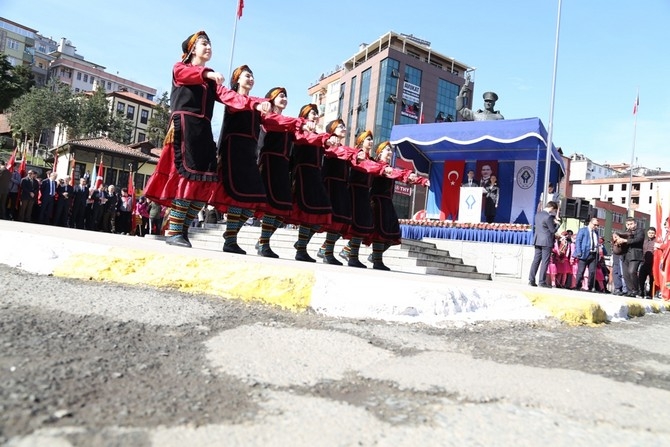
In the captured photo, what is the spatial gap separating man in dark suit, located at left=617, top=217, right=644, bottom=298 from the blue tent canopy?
3.02m

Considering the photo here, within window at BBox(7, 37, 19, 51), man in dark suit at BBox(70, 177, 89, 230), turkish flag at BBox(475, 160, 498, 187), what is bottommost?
man in dark suit at BBox(70, 177, 89, 230)

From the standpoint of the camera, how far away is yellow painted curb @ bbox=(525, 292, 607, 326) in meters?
3.88

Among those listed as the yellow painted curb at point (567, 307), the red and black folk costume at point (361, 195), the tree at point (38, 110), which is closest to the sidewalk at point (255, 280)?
the yellow painted curb at point (567, 307)

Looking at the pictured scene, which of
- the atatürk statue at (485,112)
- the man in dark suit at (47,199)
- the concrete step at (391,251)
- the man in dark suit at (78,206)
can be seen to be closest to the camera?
the concrete step at (391,251)

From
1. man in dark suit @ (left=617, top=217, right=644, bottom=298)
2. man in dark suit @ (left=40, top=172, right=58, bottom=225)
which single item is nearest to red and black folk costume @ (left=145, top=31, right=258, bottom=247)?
man in dark suit @ (left=617, top=217, right=644, bottom=298)

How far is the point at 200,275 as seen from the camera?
3172mm

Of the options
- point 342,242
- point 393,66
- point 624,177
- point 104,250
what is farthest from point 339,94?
point 104,250

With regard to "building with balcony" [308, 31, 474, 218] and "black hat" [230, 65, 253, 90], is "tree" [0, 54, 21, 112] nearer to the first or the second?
"building with balcony" [308, 31, 474, 218]

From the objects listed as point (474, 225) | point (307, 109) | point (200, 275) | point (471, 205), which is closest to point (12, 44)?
point (471, 205)

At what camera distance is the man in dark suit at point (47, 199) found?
1347 centimetres

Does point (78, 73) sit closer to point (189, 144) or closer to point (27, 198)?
point (27, 198)

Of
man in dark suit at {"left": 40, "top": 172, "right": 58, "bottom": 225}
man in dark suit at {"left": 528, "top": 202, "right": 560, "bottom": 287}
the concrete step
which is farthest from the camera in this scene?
man in dark suit at {"left": 40, "top": 172, "right": 58, "bottom": 225}

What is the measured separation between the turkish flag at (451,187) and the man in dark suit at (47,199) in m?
11.6

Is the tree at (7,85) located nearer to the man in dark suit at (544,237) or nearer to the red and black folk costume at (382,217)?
the red and black folk costume at (382,217)
